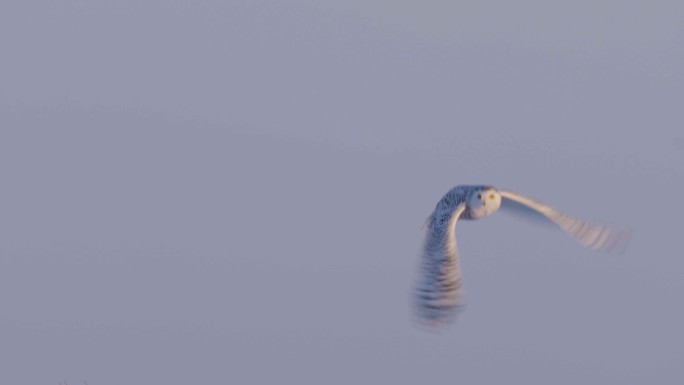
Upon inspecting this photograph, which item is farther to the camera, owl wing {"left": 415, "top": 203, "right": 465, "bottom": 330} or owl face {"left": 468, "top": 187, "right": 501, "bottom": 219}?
→ owl face {"left": 468, "top": 187, "right": 501, "bottom": 219}

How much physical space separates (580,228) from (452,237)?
8.18 feet

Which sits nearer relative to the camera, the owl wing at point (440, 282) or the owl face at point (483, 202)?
the owl wing at point (440, 282)

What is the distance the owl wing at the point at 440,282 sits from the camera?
37.0m

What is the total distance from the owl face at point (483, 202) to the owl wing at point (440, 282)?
0.35 m

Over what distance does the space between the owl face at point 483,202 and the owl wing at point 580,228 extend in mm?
208

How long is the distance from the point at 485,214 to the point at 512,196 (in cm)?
67

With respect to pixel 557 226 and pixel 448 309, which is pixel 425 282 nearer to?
pixel 448 309

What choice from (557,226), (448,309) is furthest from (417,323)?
(557,226)

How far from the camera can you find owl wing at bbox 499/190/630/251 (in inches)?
→ 1522

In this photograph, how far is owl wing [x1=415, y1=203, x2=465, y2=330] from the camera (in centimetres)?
3700

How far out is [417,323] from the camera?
120 feet

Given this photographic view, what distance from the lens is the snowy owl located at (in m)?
37.1

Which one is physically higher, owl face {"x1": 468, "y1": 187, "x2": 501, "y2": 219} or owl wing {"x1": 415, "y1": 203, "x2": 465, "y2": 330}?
owl face {"x1": 468, "y1": 187, "x2": 501, "y2": 219}

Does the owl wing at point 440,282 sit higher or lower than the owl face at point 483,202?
lower
